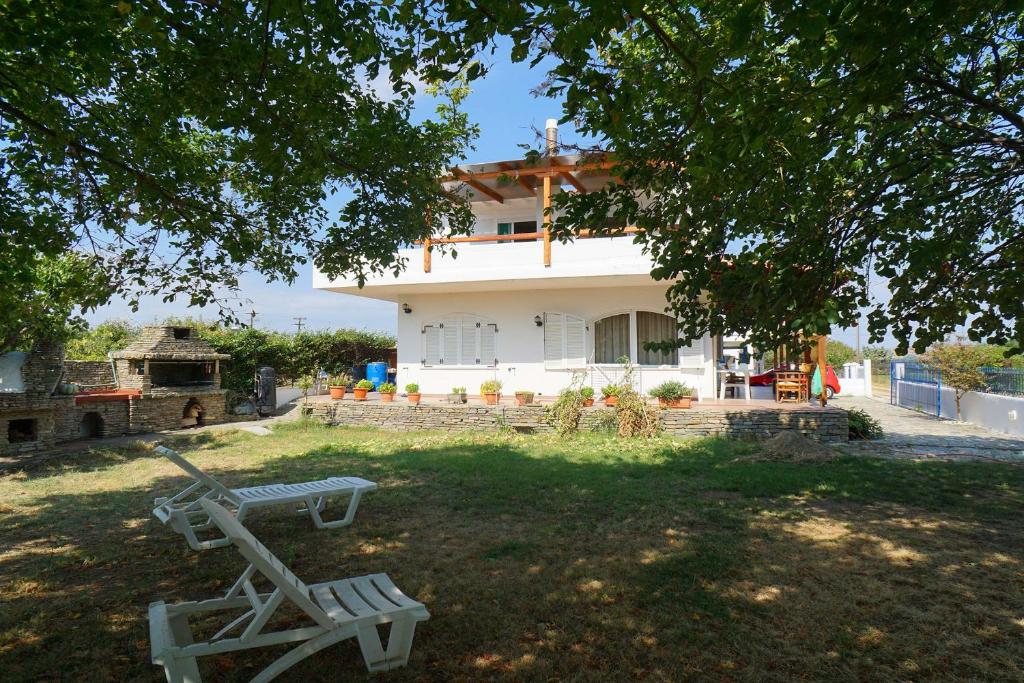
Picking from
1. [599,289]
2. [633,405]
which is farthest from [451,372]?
[633,405]

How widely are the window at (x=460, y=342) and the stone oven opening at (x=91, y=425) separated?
7.41 metres

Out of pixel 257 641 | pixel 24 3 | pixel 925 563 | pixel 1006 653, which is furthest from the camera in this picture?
pixel 925 563

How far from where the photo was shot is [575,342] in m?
15.6

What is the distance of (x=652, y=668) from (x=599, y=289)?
Result: 42.1 feet

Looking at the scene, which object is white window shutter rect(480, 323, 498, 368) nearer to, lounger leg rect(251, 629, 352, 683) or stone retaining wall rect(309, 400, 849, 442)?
stone retaining wall rect(309, 400, 849, 442)

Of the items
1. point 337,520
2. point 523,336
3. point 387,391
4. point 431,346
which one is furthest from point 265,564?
point 431,346

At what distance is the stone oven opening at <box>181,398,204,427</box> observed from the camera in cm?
1462

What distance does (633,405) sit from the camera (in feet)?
39.5

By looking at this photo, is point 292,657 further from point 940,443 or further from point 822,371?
point 822,371

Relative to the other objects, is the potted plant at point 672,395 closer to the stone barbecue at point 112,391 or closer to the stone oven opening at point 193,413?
the stone barbecue at point 112,391

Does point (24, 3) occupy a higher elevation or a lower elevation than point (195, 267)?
higher

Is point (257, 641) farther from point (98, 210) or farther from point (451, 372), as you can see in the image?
point (451, 372)

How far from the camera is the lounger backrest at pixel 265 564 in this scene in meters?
2.51

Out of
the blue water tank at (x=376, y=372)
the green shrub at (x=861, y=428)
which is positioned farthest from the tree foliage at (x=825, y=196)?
the blue water tank at (x=376, y=372)
